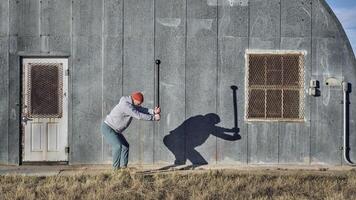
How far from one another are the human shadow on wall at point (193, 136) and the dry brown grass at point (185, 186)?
1.30 meters

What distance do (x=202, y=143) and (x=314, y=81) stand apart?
106 inches

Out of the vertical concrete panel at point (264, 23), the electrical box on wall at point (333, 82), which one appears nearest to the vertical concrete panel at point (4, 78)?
the vertical concrete panel at point (264, 23)

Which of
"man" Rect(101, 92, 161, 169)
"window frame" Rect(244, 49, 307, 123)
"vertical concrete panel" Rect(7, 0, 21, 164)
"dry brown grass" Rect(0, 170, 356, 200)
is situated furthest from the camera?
"window frame" Rect(244, 49, 307, 123)

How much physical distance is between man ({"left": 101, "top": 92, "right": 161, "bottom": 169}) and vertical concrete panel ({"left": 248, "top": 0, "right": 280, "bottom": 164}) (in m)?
2.38

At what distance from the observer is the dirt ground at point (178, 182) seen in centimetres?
977

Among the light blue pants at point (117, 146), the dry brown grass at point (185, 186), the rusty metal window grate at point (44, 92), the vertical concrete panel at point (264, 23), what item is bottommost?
the dry brown grass at point (185, 186)

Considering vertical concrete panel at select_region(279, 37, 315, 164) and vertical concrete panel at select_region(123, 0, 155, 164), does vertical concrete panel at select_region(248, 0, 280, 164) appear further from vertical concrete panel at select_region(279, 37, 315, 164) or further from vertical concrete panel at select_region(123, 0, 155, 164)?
vertical concrete panel at select_region(123, 0, 155, 164)

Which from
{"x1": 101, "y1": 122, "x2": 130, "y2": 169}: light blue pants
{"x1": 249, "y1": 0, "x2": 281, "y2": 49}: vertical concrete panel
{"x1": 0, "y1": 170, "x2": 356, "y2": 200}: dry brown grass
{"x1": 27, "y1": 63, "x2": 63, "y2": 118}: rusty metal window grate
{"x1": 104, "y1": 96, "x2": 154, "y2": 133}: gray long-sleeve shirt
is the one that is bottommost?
{"x1": 0, "y1": 170, "x2": 356, "y2": 200}: dry brown grass

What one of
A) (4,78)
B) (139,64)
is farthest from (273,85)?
(4,78)

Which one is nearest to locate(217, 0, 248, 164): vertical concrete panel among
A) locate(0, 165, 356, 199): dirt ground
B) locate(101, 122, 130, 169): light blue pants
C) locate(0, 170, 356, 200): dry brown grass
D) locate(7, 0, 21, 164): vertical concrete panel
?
locate(0, 165, 356, 199): dirt ground

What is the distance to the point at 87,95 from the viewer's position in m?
13.1

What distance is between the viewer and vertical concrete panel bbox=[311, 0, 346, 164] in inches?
520

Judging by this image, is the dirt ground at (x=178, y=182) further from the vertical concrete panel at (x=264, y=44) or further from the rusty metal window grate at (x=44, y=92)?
the rusty metal window grate at (x=44, y=92)

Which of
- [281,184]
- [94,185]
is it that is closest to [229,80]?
[281,184]
